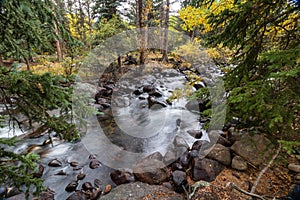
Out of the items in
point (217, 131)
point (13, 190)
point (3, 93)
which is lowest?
point (13, 190)

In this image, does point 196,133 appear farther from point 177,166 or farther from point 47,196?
point 47,196

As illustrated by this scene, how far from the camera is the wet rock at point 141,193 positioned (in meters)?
3.49

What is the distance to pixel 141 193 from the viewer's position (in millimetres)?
3641

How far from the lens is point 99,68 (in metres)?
12.1

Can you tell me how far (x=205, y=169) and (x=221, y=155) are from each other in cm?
53

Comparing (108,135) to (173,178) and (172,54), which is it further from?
(172,54)

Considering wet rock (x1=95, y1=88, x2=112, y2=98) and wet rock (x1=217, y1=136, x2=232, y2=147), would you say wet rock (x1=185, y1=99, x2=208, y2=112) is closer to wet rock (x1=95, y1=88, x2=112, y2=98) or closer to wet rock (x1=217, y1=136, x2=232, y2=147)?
wet rock (x1=217, y1=136, x2=232, y2=147)

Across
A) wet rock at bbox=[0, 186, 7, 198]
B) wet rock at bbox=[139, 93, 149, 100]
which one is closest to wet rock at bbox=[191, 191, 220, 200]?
wet rock at bbox=[0, 186, 7, 198]

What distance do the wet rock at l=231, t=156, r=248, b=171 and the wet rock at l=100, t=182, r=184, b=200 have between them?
136 cm

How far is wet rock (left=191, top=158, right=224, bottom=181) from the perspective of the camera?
3.67m

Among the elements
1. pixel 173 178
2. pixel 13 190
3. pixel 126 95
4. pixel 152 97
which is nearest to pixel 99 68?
pixel 126 95

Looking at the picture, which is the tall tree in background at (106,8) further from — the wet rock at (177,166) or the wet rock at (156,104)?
the wet rock at (177,166)

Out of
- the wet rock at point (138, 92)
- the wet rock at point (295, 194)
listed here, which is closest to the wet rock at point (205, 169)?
the wet rock at point (295, 194)

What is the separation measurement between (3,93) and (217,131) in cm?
498
